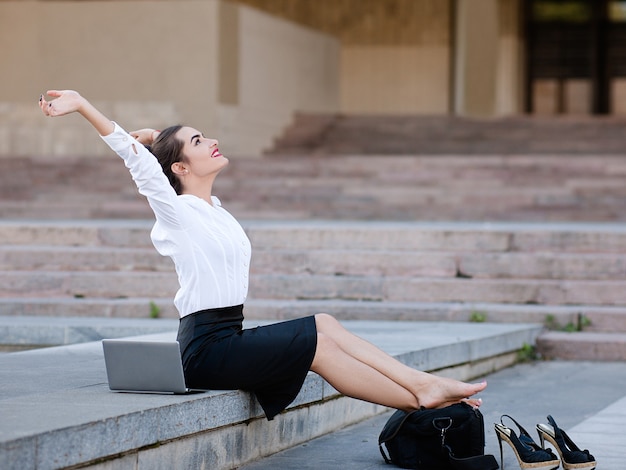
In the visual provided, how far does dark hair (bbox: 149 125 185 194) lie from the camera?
5.06 m

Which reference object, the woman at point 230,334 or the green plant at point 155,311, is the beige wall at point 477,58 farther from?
the woman at point 230,334

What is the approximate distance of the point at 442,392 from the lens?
16.2 feet

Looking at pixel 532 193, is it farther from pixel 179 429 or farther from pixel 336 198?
pixel 179 429

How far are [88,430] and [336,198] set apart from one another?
1030 cm

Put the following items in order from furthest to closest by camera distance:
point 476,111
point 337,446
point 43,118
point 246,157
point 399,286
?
point 476,111, point 43,118, point 246,157, point 399,286, point 337,446

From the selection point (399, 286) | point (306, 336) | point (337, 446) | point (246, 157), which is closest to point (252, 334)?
point (306, 336)

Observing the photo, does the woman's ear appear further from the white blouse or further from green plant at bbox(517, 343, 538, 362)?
green plant at bbox(517, 343, 538, 362)

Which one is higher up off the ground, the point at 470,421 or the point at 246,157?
the point at 246,157

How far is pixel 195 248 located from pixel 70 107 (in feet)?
2.60

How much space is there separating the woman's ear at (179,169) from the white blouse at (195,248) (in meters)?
0.13

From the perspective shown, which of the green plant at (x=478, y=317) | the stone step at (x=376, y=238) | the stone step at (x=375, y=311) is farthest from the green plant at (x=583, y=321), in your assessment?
the stone step at (x=376, y=238)

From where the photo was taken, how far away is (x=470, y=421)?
4.96 m

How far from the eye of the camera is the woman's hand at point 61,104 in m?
4.45

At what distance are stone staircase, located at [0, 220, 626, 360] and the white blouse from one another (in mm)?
4145
